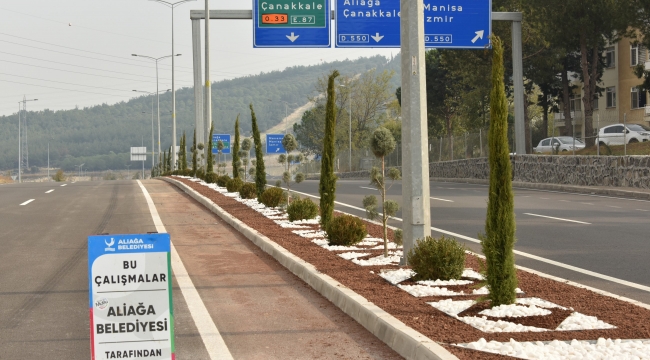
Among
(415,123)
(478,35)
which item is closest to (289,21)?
(478,35)

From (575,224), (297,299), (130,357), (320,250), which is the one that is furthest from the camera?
(575,224)

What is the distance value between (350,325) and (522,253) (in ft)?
19.6

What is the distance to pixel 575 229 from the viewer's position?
16578 millimetres

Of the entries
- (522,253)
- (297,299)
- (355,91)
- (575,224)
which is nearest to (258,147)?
(575,224)

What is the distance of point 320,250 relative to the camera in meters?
12.9

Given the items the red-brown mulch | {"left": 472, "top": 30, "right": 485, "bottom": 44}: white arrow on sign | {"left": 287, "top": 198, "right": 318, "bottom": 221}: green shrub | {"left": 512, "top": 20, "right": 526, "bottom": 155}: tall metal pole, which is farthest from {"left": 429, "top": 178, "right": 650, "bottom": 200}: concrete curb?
the red-brown mulch

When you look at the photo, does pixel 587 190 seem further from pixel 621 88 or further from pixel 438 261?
pixel 621 88

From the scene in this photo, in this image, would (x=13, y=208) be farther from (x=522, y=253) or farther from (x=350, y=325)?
(x=350, y=325)

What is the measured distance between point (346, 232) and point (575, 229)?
18.8ft

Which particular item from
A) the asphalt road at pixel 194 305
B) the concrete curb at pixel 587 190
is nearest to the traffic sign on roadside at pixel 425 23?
the concrete curb at pixel 587 190

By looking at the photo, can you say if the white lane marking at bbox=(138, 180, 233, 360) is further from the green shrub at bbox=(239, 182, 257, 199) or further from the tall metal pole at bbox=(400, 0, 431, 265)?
the green shrub at bbox=(239, 182, 257, 199)

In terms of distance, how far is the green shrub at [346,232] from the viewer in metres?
13.4

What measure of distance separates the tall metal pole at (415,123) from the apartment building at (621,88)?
46.1m

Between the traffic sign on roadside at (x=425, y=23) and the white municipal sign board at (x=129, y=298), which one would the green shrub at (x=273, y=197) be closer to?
the traffic sign on roadside at (x=425, y=23)
